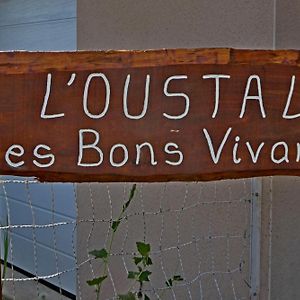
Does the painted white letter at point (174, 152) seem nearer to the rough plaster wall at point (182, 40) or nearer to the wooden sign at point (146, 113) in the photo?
the wooden sign at point (146, 113)

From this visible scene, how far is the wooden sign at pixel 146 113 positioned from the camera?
75.6 inches

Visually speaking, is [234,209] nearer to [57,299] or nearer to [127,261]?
[127,261]

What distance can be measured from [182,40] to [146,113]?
1.85 m

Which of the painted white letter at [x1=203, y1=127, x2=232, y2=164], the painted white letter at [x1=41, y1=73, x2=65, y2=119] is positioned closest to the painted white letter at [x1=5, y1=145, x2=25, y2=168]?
the painted white letter at [x1=41, y1=73, x2=65, y2=119]

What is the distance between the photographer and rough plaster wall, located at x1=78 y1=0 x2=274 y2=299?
3.60m

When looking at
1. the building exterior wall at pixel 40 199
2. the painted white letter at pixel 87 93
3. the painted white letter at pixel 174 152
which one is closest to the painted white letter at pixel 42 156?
the painted white letter at pixel 87 93

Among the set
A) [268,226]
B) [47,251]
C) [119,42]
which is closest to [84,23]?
[119,42]

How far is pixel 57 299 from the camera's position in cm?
479

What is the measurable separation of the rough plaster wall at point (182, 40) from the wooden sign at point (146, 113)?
1567 millimetres

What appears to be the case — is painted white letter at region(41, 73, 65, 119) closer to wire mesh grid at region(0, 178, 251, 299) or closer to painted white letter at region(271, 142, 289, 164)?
painted white letter at region(271, 142, 289, 164)

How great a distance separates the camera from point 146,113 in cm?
197

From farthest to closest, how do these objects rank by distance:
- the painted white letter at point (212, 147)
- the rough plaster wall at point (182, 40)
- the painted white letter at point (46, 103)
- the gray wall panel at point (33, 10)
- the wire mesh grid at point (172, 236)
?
1. the gray wall panel at point (33, 10)
2. the wire mesh grid at point (172, 236)
3. the rough plaster wall at point (182, 40)
4. the painted white letter at point (212, 147)
5. the painted white letter at point (46, 103)

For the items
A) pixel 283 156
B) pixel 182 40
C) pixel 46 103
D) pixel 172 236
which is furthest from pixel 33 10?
pixel 283 156

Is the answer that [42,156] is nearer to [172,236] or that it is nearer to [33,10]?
[172,236]
